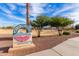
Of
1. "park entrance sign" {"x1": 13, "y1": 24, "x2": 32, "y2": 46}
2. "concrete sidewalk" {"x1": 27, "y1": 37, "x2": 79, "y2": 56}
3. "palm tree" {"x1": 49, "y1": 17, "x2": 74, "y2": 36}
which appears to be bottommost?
"concrete sidewalk" {"x1": 27, "y1": 37, "x2": 79, "y2": 56}

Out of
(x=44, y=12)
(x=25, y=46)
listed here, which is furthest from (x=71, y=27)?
(x=25, y=46)

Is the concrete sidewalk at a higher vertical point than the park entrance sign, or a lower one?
lower

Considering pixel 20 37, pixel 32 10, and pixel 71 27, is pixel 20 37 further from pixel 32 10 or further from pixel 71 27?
pixel 71 27

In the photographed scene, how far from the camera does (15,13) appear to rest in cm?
598

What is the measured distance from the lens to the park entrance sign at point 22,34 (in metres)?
5.94

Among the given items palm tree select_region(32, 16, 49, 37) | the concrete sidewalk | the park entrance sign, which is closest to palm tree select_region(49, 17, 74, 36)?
palm tree select_region(32, 16, 49, 37)

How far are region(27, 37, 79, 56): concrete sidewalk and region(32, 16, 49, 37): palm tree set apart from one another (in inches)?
24.7

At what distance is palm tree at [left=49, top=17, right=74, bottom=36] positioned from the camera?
6.05m

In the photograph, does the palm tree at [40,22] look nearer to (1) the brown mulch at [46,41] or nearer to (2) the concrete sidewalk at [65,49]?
(1) the brown mulch at [46,41]

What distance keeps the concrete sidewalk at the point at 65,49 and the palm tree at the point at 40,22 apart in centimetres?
63

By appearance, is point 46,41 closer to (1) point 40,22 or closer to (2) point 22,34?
(1) point 40,22

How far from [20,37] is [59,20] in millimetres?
1132

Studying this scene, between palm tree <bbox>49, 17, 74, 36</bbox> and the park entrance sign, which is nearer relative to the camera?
the park entrance sign

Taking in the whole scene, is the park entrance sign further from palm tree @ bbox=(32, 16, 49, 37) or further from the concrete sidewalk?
the concrete sidewalk
